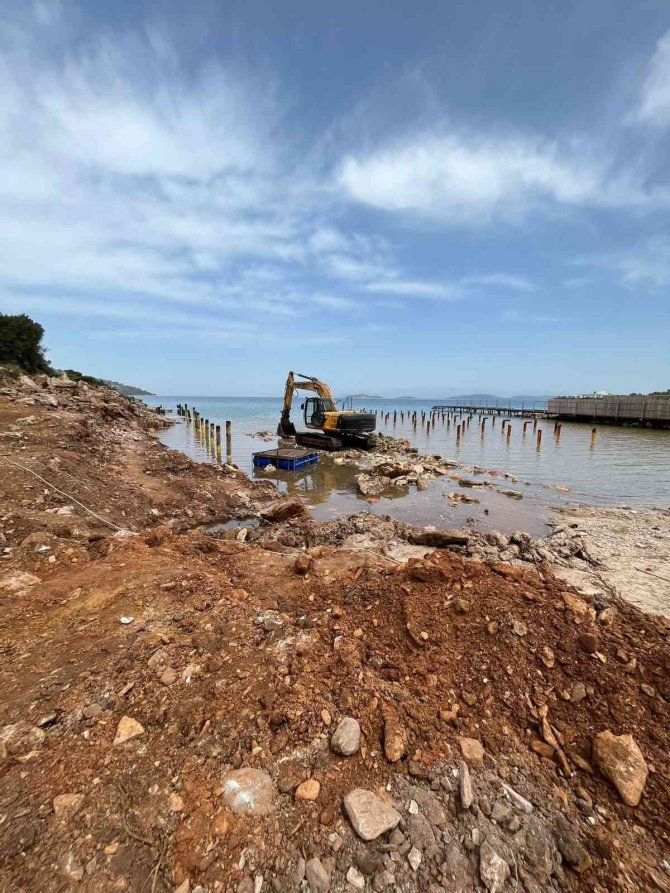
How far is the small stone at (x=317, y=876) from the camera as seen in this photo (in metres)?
1.92

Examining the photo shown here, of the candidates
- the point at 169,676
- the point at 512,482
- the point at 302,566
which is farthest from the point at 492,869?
the point at 512,482

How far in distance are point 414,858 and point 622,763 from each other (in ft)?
5.06

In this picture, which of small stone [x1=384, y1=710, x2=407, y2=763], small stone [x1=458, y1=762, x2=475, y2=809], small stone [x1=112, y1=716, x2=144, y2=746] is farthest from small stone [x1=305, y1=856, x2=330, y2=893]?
small stone [x1=112, y1=716, x2=144, y2=746]

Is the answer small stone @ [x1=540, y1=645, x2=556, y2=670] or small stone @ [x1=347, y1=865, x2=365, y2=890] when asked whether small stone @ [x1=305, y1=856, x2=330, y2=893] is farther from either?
small stone @ [x1=540, y1=645, x2=556, y2=670]

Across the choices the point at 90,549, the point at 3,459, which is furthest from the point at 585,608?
the point at 3,459

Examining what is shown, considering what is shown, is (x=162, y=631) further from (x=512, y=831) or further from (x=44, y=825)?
(x=512, y=831)

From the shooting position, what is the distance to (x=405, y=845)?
2.12 metres

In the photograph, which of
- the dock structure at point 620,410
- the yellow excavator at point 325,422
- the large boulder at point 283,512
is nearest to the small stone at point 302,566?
the large boulder at point 283,512

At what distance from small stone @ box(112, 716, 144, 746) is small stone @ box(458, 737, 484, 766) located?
225 centimetres

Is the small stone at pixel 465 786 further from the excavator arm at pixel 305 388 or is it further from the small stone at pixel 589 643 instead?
the excavator arm at pixel 305 388

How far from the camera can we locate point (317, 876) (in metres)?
1.95

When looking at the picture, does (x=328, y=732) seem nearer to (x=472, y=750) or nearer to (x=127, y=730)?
(x=472, y=750)

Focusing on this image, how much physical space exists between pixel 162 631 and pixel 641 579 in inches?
315

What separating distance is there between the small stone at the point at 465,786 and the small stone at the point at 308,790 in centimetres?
90
